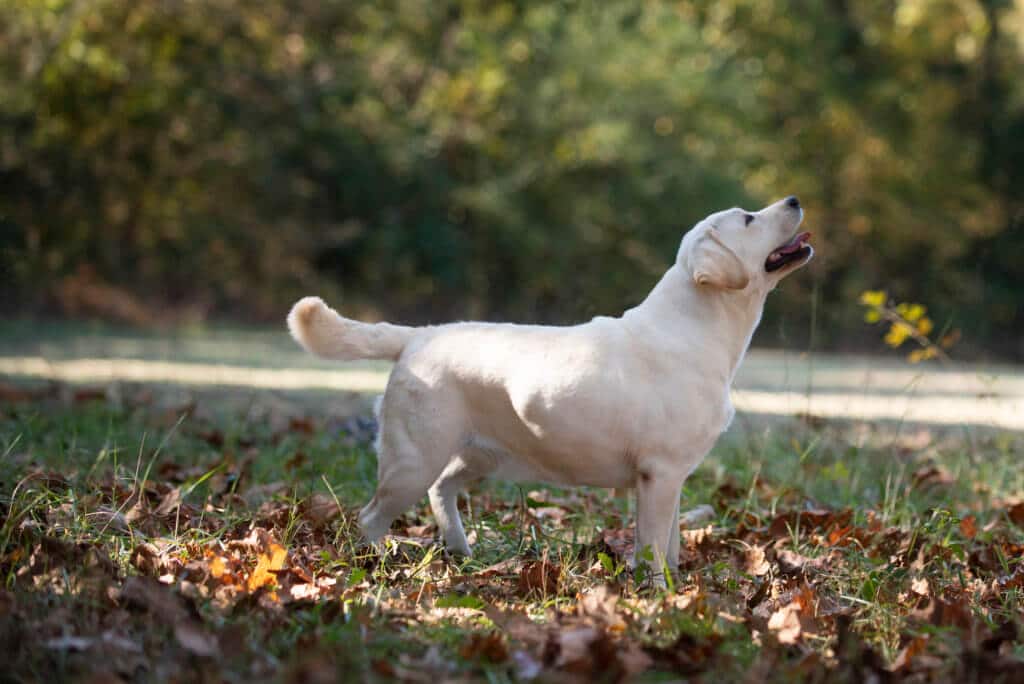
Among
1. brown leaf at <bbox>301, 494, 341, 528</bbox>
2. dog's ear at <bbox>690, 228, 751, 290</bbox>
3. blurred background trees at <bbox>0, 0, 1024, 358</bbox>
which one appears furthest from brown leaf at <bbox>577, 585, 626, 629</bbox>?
blurred background trees at <bbox>0, 0, 1024, 358</bbox>

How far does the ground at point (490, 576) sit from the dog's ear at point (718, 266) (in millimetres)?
917

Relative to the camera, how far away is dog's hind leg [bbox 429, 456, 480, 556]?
12.7ft

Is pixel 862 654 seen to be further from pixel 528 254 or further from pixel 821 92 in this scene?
pixel 821 92

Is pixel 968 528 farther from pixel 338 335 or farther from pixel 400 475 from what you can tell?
pixel 338 335

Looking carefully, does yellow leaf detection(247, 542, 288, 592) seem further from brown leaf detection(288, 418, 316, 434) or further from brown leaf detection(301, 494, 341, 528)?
brown leaf detection(288, 418, 316, 434)

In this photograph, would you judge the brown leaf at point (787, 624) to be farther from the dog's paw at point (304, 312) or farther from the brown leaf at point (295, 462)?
the brown leaf at point (295, 462)

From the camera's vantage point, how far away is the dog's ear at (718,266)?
141 inches

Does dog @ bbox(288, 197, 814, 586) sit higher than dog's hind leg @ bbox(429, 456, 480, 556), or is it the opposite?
dog @ bbox(288, 197, 814, 586)

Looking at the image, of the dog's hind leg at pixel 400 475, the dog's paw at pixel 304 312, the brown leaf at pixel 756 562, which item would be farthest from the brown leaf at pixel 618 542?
the dog's paw at pixel 304 312

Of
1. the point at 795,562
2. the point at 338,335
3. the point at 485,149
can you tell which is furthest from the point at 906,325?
the point at 485,149

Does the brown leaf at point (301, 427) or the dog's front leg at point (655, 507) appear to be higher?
the dog's front leg at point (655, 507)

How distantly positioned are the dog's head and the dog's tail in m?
1.00

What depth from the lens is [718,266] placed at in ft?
11.7

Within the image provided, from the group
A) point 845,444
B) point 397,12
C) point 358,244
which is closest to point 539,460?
point 845,444
